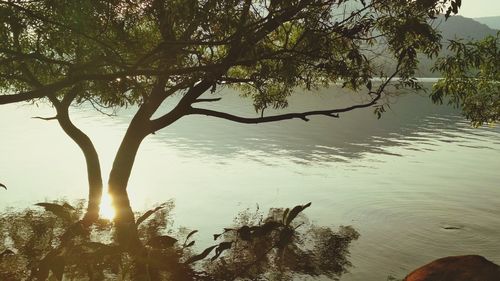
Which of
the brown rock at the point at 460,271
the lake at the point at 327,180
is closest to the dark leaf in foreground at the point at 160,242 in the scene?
the brown rock at the point at 460,271

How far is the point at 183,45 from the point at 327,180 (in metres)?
30.6

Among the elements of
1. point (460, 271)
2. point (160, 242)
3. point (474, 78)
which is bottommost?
point (460, 271)

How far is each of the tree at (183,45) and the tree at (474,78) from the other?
2711 millimetres

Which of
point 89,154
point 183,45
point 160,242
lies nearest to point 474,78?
point 183,45

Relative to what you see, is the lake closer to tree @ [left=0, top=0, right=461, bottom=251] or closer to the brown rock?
tree @ [left=0, top=0, right=461, bottom=251]

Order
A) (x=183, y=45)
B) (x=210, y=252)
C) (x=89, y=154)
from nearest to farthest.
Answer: (x=183, y=45) → (x=210, y=252) → (x=89, y=154)

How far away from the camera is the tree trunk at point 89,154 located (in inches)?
776

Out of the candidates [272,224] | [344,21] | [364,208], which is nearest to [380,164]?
[364,208]

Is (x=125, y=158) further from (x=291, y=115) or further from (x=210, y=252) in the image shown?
(x=291, y=115)

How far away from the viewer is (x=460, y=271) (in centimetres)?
973

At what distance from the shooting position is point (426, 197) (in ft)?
106

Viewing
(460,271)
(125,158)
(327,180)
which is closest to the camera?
(460,271)

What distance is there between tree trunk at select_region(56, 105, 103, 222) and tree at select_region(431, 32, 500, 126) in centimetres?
1397

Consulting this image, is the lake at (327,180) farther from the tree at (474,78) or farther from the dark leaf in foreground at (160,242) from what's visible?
the dark leaf in foreground at (160,242)
